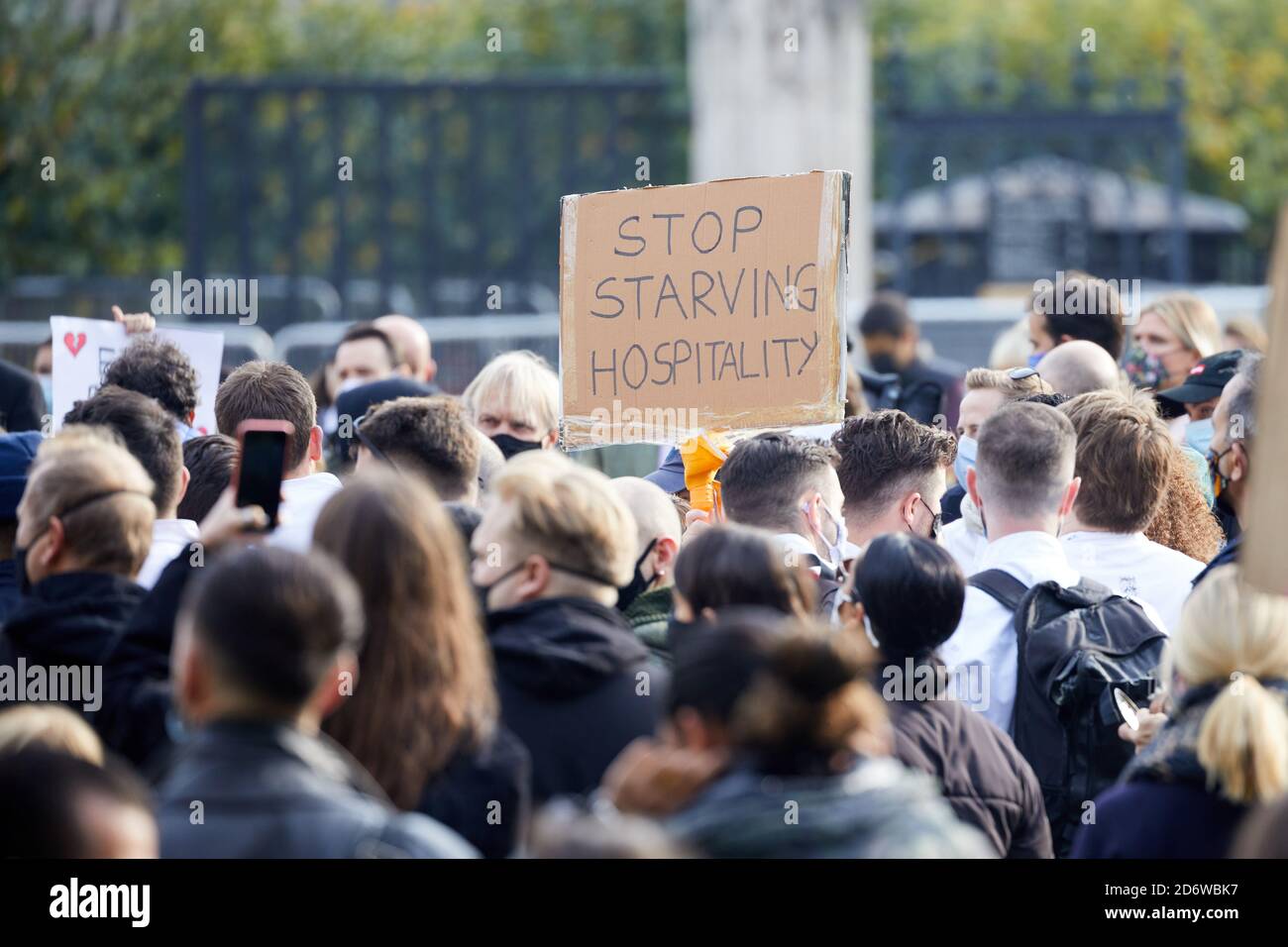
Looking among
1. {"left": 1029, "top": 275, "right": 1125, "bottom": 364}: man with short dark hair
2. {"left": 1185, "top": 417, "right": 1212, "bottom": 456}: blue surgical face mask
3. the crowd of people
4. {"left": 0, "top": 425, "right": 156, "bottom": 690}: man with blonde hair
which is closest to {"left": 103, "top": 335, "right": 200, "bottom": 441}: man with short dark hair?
the crowd of people

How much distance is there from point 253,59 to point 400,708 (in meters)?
18.4

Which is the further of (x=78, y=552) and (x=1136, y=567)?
(x=1136, y=567)

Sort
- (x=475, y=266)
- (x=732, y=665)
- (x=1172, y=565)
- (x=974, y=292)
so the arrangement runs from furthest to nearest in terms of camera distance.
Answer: (x=974, y=292) → (x=475, y=266) → (x=1172, y=565) → (x=732, y=665)

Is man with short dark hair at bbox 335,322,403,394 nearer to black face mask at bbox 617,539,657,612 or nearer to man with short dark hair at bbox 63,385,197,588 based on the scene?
man with short dark hair at bbox 63,385,197,588

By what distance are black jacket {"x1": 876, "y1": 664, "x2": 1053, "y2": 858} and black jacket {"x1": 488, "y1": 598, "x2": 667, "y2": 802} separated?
50 centimetres

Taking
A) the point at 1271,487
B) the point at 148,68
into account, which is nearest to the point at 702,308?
the point at 1271,487

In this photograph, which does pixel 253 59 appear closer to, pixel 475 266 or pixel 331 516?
pixel 475 266

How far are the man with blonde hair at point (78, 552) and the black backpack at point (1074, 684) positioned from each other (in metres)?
1.85

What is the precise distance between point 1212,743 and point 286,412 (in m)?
2.79

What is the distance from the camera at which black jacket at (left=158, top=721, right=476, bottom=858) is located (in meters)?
2.51

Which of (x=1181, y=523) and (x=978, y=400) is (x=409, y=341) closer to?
(x=978, y=400)

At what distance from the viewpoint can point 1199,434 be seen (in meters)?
5.80
